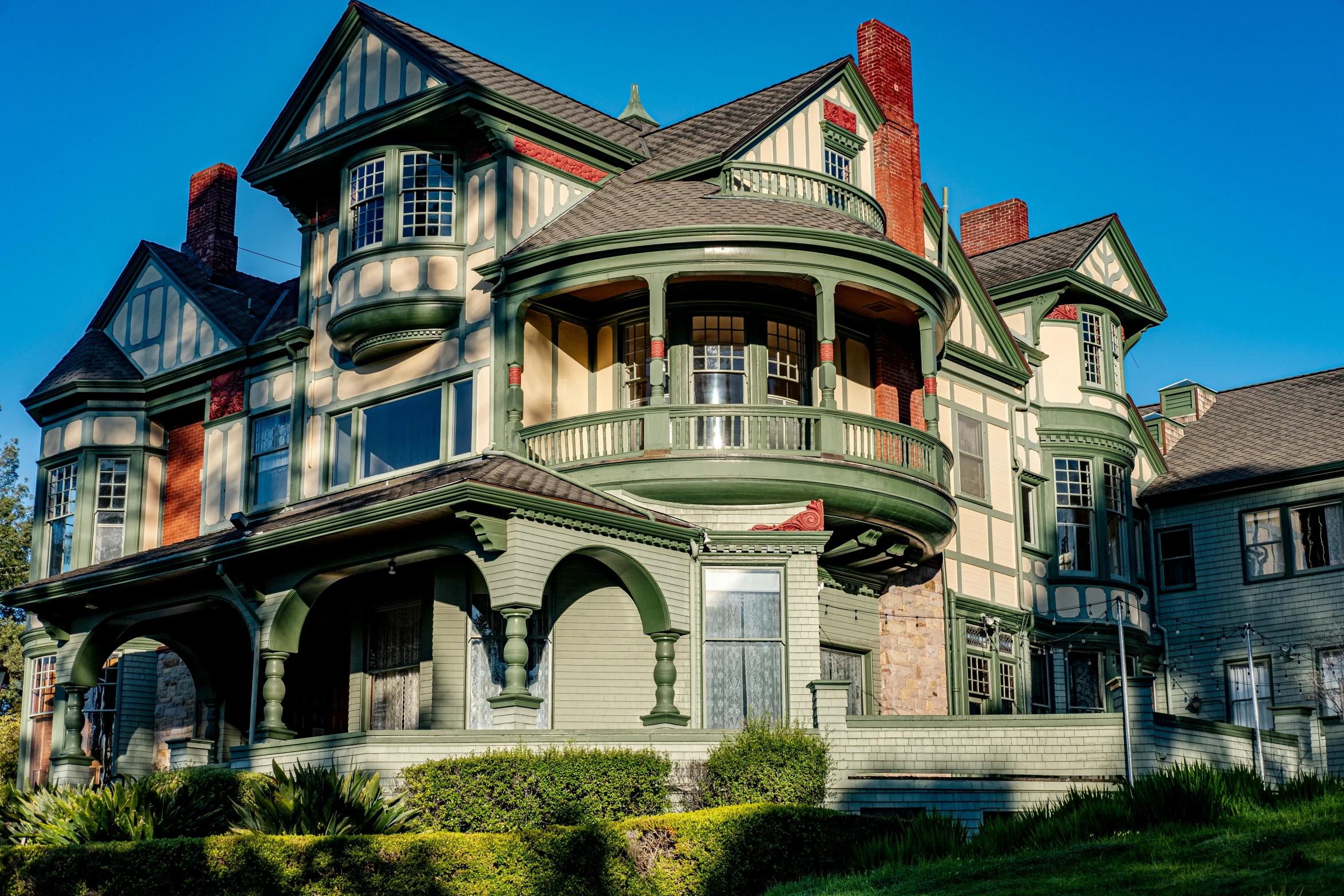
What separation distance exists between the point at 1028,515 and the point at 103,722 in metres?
18.0

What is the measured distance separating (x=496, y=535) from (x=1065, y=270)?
15844 millimetres

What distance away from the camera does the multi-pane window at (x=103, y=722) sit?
31500 mm

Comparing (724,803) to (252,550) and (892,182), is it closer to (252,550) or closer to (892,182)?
(252,550)

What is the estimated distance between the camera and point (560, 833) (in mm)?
17875

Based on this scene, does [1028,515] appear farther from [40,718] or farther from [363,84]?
[40,718]

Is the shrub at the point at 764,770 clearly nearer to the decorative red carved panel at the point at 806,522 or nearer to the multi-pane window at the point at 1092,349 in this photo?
the decorative red carved panel at the point at 806,522

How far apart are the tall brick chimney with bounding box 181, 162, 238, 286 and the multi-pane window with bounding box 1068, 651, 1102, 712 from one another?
61.5 ft

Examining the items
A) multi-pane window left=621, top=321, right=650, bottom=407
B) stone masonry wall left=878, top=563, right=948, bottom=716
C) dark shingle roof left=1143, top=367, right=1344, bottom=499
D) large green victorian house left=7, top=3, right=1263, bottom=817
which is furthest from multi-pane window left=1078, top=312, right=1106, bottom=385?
multi-pane window left=621, top=321, right=650, bottom=407

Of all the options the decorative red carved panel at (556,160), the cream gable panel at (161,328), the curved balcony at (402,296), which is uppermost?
the decorative red carved panel at (556,160)

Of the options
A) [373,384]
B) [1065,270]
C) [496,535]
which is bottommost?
[496,535]

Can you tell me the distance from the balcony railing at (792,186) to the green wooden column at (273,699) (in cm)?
1004

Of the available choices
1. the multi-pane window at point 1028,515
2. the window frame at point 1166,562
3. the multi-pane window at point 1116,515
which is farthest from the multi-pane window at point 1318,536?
the multi-pane window at point 1028,515

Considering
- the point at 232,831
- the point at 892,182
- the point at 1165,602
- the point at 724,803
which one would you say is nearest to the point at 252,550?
the point at 232,831

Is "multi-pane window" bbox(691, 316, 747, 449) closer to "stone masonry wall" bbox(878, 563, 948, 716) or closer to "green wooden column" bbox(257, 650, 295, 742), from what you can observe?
"stone masonry wall" bbox(878, 563, 948, 716)
